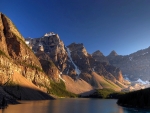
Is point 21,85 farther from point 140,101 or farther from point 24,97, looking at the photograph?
point 140,101

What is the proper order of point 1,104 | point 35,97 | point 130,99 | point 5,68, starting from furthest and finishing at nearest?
point 35,97, point 5,68, point 130,99, point 1,104

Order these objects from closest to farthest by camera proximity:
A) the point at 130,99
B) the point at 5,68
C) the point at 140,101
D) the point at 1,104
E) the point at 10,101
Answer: the point at 1,104, the point at 10,101, the point at 140,101, the point at 130,99, the point at 5,68

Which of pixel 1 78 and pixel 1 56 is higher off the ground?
pixel 1 56

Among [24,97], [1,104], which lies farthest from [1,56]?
[1,104]

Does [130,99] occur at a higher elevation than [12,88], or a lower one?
lower

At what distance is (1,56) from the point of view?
7480 inches

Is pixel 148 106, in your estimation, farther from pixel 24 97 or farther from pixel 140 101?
pixel 24 97

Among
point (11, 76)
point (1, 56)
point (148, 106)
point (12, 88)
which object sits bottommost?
point (148, 106)

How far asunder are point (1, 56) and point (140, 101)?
5050 inches

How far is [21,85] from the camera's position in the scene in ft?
620

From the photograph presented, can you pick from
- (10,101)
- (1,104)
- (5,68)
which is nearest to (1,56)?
(5,68)

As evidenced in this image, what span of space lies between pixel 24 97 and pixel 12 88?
12.9m

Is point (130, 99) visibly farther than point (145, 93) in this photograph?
Yes

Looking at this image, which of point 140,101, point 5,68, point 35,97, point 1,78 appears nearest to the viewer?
point 140,101
